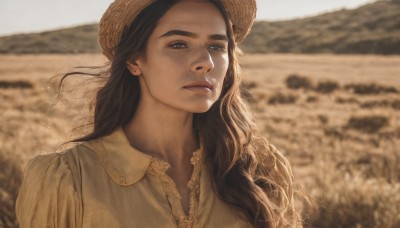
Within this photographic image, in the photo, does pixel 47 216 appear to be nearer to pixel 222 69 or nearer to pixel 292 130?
pixel 222 69

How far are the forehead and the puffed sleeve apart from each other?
829 millimetres

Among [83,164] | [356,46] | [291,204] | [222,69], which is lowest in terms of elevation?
[356,46]

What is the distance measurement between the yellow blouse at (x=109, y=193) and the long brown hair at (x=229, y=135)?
4.1 inches

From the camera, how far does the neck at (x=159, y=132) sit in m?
2.62

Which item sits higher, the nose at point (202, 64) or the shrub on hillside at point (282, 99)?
the nose at point (202, 64)

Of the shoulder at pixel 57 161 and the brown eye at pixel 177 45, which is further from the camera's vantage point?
the brown eye at pixel 177 45

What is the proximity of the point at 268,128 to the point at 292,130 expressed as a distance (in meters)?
0.55

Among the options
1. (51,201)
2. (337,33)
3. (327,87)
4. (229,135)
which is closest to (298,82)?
(327,87)

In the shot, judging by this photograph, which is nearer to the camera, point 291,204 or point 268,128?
point 291,204

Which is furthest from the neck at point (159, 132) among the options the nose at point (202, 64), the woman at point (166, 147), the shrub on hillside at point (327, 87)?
the shrub on hillside at point (327, 87)

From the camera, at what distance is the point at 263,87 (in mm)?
21078

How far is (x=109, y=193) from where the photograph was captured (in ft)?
7.36

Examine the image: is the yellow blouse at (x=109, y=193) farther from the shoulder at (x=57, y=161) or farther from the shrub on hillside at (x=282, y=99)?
the shrub on hillside at (x=282, y=99)

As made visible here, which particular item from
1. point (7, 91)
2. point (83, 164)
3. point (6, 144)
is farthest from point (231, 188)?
point (7, 91)
